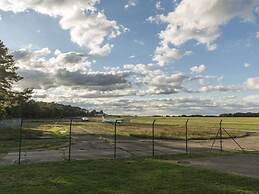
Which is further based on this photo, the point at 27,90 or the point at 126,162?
the point at 27,90

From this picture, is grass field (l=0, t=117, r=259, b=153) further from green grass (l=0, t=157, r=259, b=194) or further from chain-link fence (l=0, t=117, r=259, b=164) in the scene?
green grass (l=0, t=157, r=259, b=194)

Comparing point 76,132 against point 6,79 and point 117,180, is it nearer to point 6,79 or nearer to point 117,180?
point 6,79

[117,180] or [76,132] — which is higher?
[76,132]

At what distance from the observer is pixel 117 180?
1555 cm

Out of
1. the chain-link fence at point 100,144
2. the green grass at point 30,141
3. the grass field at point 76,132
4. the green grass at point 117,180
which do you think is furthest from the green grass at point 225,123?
the green grass at point 117,180

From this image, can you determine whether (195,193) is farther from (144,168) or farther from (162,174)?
(144,168)

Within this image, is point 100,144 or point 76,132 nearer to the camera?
point 100,144

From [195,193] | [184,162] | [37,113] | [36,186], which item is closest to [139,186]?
[195,193]

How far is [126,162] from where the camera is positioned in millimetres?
21297

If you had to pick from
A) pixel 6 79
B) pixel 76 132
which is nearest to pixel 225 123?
pixel 76 132

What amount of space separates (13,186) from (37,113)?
100m

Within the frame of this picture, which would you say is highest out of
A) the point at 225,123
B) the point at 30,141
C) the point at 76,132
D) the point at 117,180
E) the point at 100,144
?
the point at 225,123

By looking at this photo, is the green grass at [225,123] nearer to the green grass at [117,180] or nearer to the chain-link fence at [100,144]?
the chain-link fence at [100,144]

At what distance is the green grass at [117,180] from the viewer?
13.7 meters
